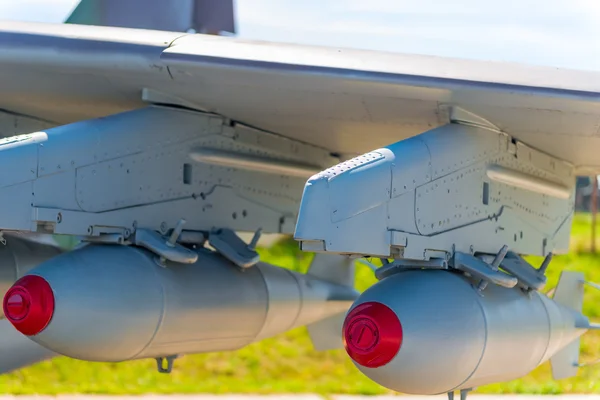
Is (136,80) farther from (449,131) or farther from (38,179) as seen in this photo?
(449,131)

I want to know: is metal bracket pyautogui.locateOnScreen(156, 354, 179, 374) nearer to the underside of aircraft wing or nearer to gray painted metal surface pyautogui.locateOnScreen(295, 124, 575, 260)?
the underside of aircraft wing

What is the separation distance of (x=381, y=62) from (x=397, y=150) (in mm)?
574

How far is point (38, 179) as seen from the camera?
6887 mm

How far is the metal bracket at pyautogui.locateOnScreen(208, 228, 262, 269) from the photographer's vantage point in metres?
8.07

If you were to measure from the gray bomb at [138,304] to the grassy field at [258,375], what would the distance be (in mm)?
5056

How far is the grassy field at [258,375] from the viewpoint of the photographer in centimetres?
1374

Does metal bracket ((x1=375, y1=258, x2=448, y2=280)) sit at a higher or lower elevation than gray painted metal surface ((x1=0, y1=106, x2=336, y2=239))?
lower

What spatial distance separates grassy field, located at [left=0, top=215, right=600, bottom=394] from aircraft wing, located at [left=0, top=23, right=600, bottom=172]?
5966 mm

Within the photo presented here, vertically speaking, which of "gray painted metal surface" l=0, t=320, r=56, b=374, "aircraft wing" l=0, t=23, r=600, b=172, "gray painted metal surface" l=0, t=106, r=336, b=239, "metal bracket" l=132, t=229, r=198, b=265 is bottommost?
"gray painted metal surface" l=0, t=320, r=56, b=374

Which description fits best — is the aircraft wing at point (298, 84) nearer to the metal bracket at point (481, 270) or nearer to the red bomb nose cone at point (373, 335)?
the metal bracket at point (481, 270)

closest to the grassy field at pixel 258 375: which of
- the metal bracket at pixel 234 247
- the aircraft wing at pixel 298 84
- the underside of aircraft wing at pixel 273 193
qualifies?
the metal bracket at pixel 234 247

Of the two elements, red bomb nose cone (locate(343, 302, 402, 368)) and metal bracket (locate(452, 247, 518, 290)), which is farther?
metal bracket (locate(452, 247, 518, 290))

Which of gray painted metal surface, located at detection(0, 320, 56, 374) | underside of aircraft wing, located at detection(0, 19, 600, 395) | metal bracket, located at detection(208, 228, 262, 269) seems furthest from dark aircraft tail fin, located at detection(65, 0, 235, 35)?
gray painted metal surface, located at detection(0, 320, 56, 374)

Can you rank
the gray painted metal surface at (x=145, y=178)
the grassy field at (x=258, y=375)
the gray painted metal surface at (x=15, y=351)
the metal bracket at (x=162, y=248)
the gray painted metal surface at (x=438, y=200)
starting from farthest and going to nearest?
1. the grassy field at (x=258, y=375)
2. the gray painted metal surface at (x=15, y=351)
3. the metal bracket at (x=162, y=248)
4. the gray painted metal surface at (x=145, y=178)
5. the gray painted metal surface at (x=438, y=200)
